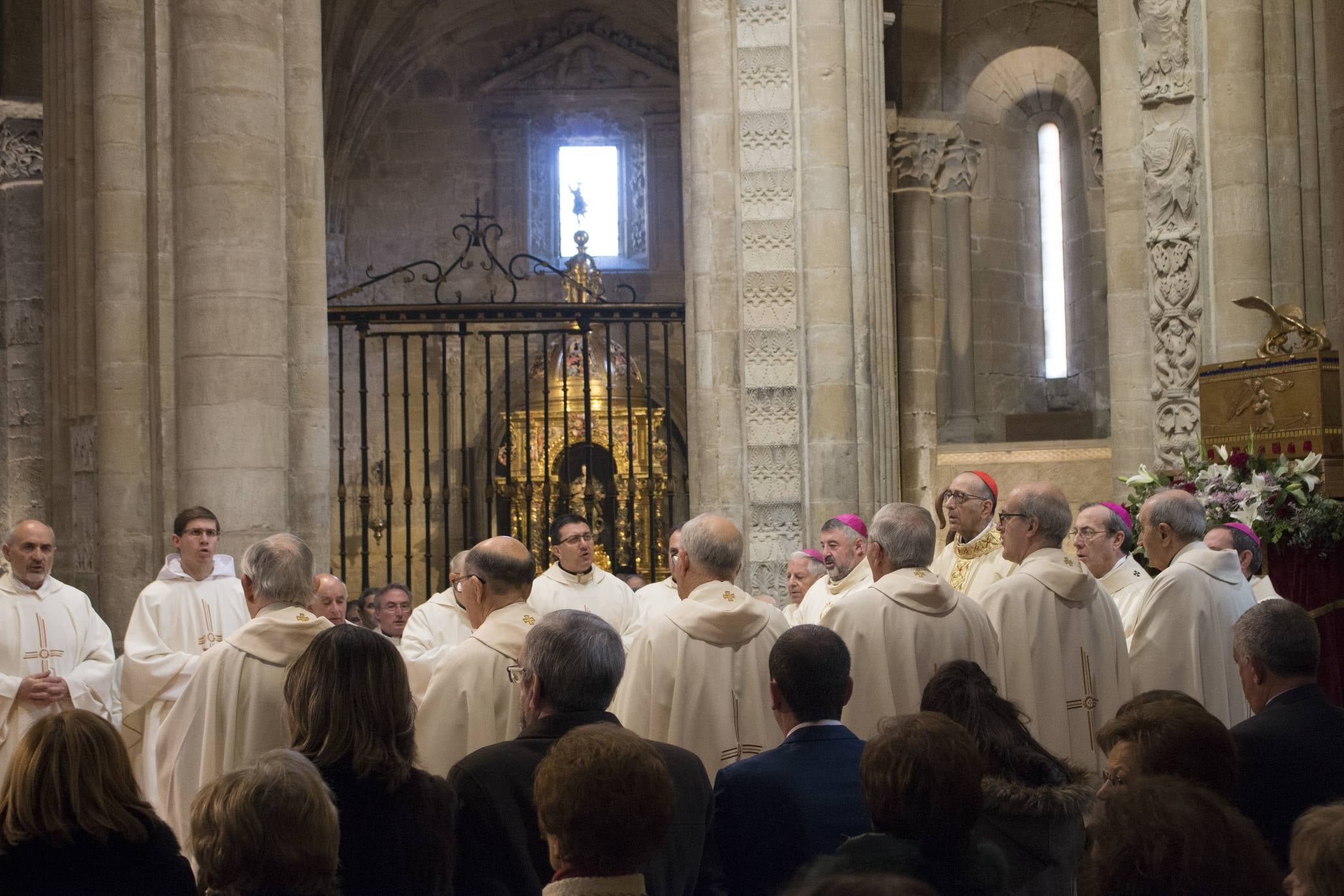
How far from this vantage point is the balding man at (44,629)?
7156mm

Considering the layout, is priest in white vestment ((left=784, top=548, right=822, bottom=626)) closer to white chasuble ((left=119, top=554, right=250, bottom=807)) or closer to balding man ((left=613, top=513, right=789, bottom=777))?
white chasuble ((left=119, top=554, right=250, bottom=807))

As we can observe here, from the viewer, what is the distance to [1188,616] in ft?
19.5

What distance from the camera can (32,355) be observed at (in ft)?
44.4

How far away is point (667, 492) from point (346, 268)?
10.00 meters

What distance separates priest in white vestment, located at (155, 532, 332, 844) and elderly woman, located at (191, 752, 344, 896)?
81.8 inches

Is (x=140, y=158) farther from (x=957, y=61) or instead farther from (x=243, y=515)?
(x=957, y=61)

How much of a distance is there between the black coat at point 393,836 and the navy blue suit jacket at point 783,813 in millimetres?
679

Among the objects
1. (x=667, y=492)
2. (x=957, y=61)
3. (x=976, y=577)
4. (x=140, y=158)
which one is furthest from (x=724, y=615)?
(x=957, y=61)

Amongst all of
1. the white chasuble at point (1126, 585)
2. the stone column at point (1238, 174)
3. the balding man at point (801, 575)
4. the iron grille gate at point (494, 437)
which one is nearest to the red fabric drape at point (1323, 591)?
the white chasuble at point (1126, 585)

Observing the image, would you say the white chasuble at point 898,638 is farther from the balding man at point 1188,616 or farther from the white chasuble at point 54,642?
the white chasuble at point 54,642

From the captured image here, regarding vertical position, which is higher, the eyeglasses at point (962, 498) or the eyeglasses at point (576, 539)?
the eyeglasses at point (962, 498)

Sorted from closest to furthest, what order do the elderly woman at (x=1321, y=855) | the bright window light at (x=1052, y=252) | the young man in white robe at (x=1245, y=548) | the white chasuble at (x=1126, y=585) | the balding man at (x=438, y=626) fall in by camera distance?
the elderly woman at (x=1321, y=855), the young man in white robe at (x=1245, y=548), the white chasuble at (x=1126, y=585), the balding man at (x=438, y=626), the bright window light at (x=1052, y=252)

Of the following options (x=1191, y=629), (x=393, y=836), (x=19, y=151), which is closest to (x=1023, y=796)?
(x=393, y=836)

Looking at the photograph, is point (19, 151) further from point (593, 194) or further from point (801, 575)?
point (593, 194)
